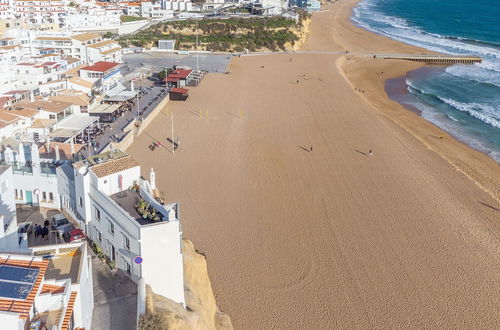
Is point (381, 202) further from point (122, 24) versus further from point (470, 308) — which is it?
point (122, 24)

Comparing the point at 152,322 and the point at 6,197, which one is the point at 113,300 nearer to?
the point at 152,322

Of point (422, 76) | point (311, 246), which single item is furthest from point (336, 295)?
point (422, 76)

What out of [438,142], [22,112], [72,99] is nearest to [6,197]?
[22,112]

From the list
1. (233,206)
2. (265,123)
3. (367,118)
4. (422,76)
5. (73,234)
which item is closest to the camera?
(73,234)

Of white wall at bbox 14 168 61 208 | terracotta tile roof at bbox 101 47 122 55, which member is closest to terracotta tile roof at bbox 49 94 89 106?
white wall at bbox 14 168 61 208

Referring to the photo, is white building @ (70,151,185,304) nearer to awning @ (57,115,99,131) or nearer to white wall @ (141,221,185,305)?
white wall @ (141,221,185,305)

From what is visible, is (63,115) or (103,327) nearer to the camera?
(103,327)

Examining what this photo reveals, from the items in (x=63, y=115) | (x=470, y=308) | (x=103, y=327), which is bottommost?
(x=470, y=308)
